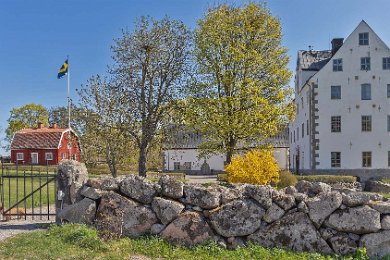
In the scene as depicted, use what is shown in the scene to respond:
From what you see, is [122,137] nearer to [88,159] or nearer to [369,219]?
[88,159]

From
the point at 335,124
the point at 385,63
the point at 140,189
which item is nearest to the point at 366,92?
the point at 385,63

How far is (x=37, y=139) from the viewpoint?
196 ft

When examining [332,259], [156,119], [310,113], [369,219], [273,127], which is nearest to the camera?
[332,259]

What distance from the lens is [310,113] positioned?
36688mm

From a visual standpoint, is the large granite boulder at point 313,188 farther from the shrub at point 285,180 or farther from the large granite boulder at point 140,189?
the shrub at point 285,180

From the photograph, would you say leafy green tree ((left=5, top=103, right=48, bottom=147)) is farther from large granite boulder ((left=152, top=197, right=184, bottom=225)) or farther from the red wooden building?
large granite boulder ((left=152, top=197, right=184, bottom=225))

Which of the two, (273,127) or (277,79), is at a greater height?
(277,79)

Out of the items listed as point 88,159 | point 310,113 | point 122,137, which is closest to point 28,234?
point 122,137

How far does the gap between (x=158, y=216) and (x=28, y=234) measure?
120 inches

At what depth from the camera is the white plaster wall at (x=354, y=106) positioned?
116 ft

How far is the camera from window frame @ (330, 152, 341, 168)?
3575cm

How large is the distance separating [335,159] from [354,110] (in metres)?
4.40

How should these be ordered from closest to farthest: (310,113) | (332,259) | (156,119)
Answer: (332,259) < (156,119) < (310,113)

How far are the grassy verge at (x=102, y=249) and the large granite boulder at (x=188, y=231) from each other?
0.22 metres
